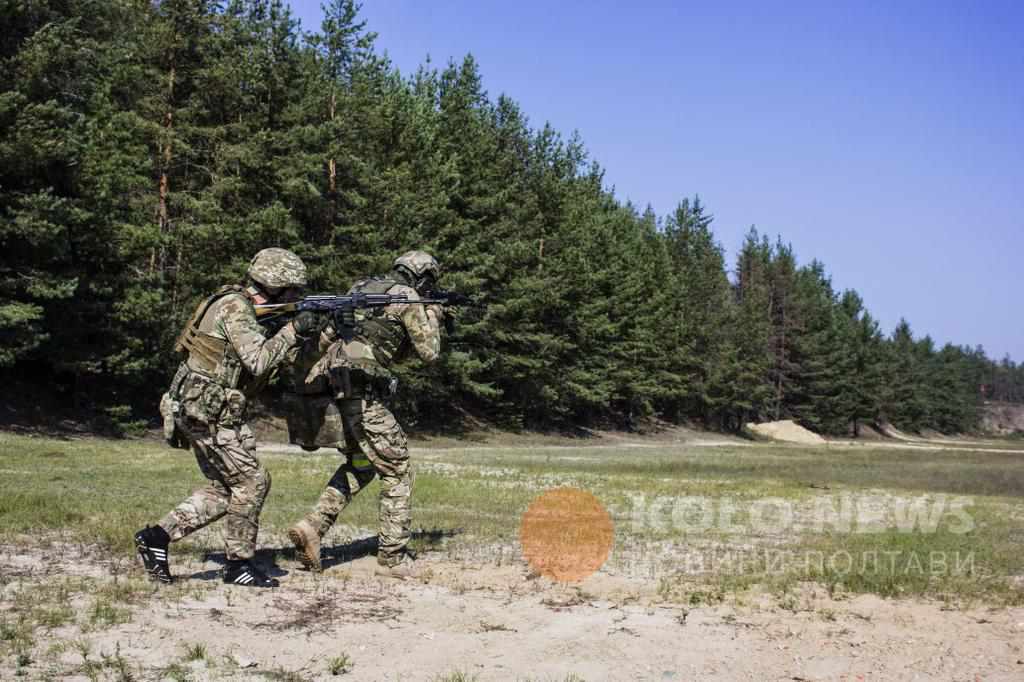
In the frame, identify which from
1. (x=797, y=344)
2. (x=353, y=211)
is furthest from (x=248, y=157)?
(x=797, y=344)

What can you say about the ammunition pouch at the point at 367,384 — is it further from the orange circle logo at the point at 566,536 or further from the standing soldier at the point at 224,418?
the orange circle logo at the point at 566,536

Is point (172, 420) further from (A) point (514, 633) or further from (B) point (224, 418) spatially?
(A) point (514, 633)

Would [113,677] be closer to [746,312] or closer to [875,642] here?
[875,642]

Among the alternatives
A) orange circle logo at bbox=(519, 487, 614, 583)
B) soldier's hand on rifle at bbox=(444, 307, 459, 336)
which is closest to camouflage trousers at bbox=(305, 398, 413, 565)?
soldier's hand on rifle at bbox=(444, 307, 459, 336)

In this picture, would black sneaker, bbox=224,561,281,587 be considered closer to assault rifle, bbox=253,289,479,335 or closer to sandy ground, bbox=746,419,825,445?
assault rifle, bbox=253,289,479,335

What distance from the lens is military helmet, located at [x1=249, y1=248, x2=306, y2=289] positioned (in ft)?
26.2

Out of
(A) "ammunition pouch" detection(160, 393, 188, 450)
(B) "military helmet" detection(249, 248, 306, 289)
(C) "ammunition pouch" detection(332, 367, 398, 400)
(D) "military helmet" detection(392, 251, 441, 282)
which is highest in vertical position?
(D) "military helmet" detection(392, 251, 441, 282)

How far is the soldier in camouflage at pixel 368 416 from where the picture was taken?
8.45m

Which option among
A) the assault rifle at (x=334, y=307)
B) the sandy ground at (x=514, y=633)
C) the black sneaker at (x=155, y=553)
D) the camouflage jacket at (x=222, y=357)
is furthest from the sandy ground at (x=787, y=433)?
the black sneaker at (x=155, y=553)

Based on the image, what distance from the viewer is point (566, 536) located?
438 inches

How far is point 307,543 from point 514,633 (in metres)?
2.56

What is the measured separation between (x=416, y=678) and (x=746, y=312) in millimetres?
77418

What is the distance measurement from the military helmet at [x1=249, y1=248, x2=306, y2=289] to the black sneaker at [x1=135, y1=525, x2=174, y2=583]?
229cm

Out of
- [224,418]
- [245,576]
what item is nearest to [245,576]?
[245,576]
